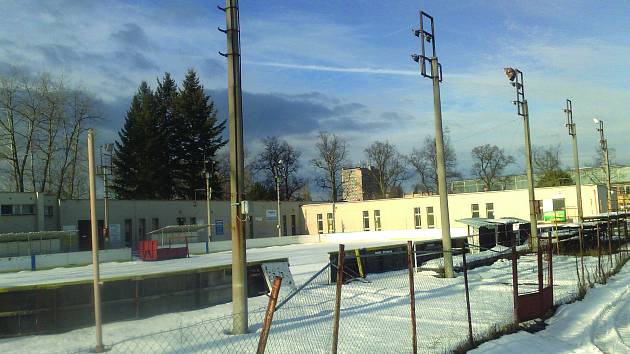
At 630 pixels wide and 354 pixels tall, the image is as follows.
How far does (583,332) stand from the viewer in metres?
10.1

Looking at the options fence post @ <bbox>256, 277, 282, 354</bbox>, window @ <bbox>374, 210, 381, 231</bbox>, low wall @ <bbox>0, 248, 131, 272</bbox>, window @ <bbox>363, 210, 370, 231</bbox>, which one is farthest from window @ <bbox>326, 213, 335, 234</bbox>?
fence post @ <bbox>256, 277, 282, 354</bbox>

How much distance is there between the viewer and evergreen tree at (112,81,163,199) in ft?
236

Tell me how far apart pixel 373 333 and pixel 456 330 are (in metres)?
1.54

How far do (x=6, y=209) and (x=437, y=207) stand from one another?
4218cm

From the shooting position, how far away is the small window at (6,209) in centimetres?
4691

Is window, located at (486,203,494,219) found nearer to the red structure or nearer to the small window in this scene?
the red structure

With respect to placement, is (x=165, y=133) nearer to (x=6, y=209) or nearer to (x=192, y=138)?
(x=192, y=138)

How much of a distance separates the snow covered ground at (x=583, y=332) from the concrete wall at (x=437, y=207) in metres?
42.1

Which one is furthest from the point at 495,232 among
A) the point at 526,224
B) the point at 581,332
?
the point at 581,332

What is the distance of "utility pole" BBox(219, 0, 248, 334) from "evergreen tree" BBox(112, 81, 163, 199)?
63.7 meters

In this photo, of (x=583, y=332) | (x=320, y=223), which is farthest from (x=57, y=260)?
(x=320, y=223)

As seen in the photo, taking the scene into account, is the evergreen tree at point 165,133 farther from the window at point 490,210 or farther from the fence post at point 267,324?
the fence post at point 267,324

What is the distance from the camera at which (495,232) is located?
101 feet

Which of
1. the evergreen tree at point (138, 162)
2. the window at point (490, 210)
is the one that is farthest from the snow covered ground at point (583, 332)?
the evergreen tree at point (138, 162)
